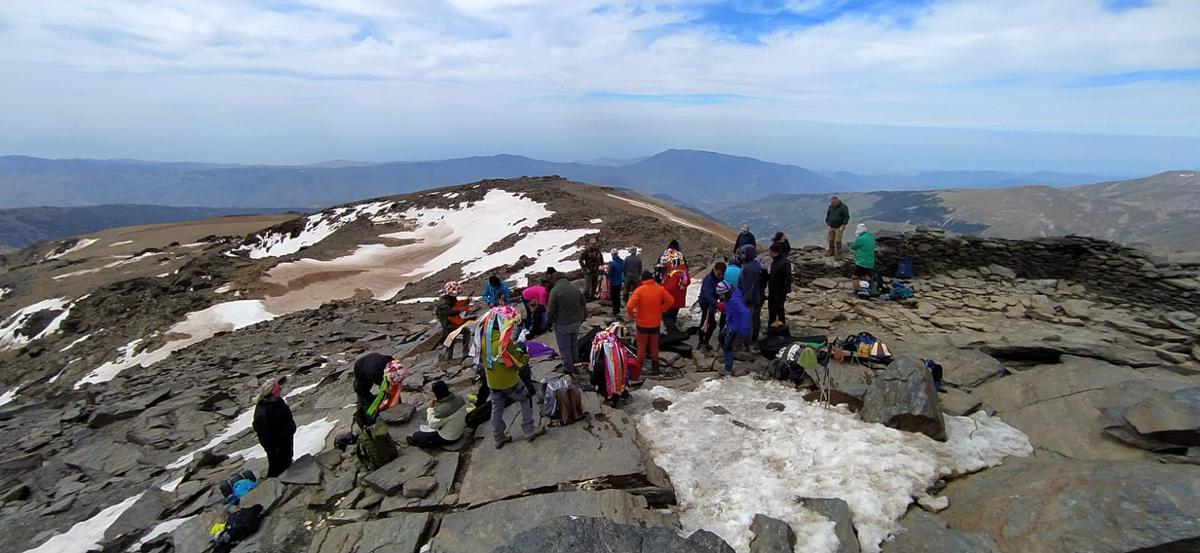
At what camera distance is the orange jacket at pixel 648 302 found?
9281 millimetres

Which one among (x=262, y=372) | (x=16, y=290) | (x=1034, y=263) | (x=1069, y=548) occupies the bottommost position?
(x=16, y=290)

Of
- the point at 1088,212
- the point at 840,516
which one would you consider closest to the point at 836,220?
the point at 840,516

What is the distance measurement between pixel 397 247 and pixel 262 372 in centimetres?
2066

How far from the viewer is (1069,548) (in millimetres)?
4750

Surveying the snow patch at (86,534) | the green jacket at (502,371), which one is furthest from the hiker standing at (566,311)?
the snow patch at (86,534)

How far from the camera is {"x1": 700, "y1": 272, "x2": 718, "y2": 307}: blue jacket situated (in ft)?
34.3

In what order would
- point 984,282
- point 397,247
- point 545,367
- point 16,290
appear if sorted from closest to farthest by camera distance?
1. point 545,367
2. point 984,282
3. point 397,247
4. point 16,290

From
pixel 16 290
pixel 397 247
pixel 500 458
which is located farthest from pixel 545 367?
pixel 16 290

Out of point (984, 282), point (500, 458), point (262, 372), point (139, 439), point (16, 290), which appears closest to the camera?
point (500, 458)

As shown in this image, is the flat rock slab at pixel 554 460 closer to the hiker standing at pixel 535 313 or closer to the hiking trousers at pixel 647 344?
the hiking trousers at pixel 647 344

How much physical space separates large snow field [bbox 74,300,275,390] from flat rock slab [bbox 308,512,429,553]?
19744 mm

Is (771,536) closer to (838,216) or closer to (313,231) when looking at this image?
(838,216)

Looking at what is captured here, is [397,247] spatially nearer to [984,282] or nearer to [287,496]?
[287,496]

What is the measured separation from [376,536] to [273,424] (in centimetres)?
316
